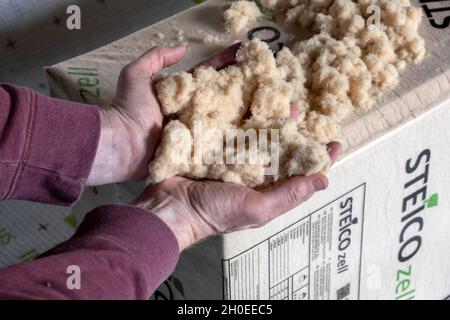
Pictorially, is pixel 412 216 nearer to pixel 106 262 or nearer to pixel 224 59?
pixel 224 59

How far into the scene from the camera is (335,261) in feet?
2.98

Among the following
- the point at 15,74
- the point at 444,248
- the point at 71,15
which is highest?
the point at 71,15

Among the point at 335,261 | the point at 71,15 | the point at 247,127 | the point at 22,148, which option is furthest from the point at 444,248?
the point at 71,15

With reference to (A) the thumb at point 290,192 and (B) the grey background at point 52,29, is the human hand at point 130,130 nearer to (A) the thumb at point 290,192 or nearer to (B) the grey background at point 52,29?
(A) the thumb at point 290,192

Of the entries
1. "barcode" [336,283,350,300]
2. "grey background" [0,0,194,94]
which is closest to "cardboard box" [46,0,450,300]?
"barcode" [336,283,350,300]

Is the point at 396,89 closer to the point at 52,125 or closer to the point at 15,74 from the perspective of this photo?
the point at 52,125

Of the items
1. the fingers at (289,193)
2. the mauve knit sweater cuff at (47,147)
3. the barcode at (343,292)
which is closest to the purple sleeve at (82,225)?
the mauve knit sweater cuff at (47,147)

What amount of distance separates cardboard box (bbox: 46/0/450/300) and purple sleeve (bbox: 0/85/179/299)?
116mm

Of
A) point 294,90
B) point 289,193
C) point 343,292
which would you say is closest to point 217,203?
point 289,193

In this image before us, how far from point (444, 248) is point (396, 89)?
356 millimetres

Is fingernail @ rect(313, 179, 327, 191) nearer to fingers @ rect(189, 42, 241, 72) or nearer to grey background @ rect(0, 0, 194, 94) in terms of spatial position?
fingers @ rect(189, 42, 241, 72)

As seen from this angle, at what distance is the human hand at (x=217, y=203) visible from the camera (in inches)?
28.4

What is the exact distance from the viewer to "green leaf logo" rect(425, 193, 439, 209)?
3.16 feet

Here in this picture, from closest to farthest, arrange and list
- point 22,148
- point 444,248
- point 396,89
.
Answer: point 22,148 < point 396,89 < point 444,248
